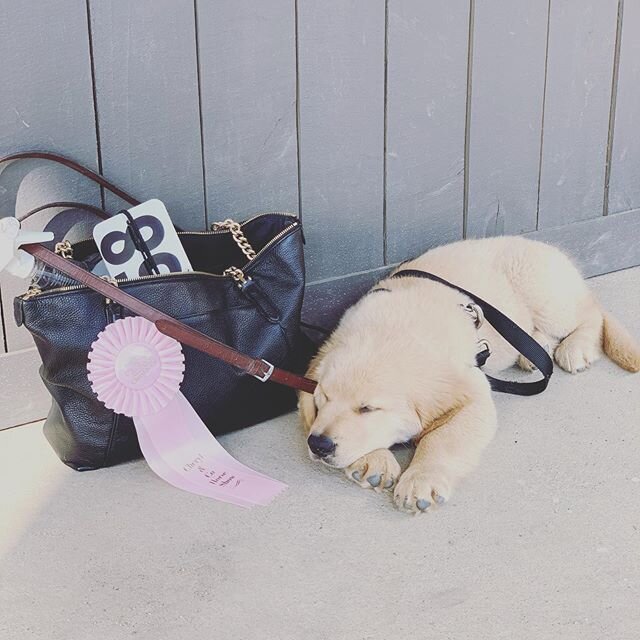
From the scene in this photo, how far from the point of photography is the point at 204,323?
190cm

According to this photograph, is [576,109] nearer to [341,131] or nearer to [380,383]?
[341,131]

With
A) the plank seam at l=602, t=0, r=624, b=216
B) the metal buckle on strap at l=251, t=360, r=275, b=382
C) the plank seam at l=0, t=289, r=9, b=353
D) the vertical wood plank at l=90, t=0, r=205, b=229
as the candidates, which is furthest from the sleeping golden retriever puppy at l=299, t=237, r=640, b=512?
the plank seam at l=602, t=0, r=624, b=216

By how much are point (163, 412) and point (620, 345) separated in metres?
1.18

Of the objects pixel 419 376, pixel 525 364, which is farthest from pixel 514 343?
pixel 419 376

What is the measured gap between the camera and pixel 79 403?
1.83m

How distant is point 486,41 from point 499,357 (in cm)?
88

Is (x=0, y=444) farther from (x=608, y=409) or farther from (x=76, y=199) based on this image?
(x=608, y=409)

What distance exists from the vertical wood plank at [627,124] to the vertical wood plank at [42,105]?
1651 millimetres

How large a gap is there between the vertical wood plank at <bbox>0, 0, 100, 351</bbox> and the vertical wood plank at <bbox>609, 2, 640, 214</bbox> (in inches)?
65.0

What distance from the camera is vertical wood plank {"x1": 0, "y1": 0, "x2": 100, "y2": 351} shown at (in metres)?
1.89

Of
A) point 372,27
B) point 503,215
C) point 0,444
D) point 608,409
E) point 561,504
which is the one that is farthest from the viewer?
point 503,215

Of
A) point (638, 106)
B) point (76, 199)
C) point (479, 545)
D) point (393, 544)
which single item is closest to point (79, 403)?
point (76, 199)

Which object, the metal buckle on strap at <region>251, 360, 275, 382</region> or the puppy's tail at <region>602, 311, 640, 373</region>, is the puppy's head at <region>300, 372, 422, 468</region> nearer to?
the metal buckle on strap at <region>251, 360, 275, 382</region>

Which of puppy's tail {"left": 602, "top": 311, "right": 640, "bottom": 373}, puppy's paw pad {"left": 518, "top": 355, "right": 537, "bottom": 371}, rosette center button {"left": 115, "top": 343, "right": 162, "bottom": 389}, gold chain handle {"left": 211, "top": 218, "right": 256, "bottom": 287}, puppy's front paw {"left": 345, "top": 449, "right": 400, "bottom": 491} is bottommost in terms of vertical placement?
puppy's paw pad {"left": 518, "top": 355, "right": 537, "bottom": 371}
